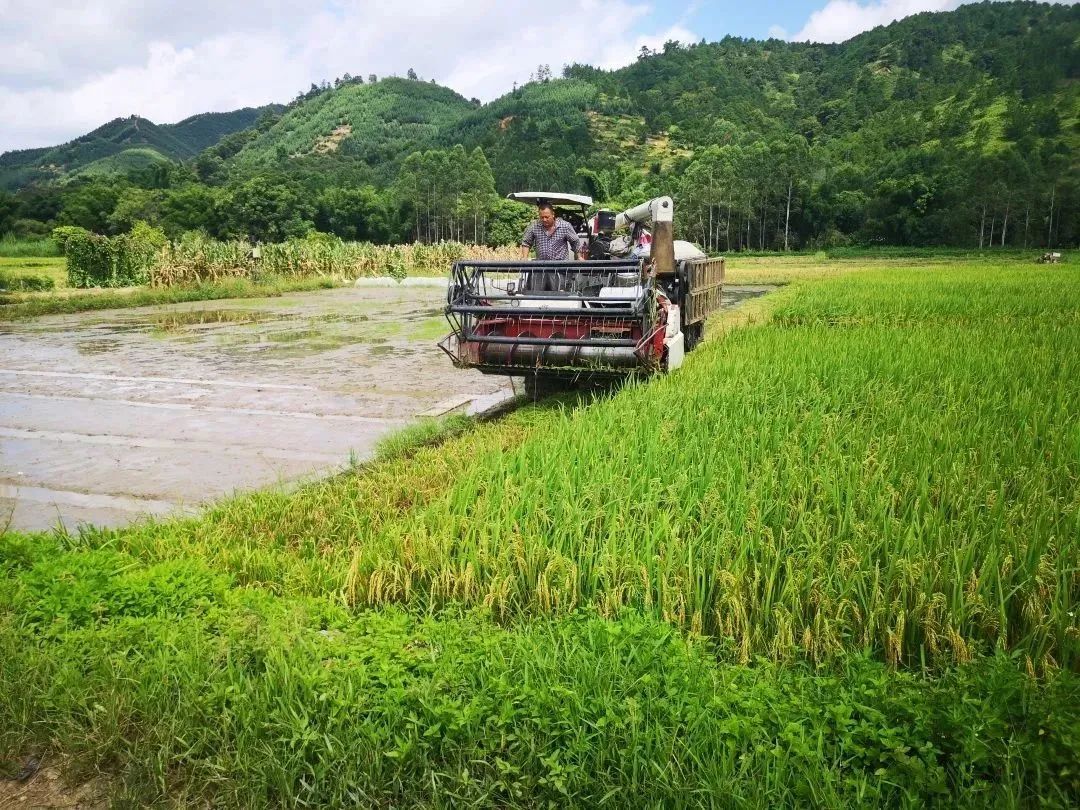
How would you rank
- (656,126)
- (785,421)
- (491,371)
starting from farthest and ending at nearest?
(656,126)
(491,371)
(785,421)

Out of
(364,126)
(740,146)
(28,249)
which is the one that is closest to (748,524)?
(28,249)

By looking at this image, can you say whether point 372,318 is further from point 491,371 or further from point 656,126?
point 656,126

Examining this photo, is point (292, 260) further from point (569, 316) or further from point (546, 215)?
point (569, 316)

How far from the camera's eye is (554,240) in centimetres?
806

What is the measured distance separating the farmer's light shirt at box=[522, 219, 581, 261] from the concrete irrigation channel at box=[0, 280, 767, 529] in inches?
62.4

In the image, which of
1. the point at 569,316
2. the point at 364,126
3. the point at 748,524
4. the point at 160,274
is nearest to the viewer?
the point at 748,524

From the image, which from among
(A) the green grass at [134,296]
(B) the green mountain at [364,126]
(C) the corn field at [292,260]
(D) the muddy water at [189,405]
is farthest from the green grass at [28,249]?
(B) the green mountain at [364,126]

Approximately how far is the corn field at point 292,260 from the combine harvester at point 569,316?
21199 millimetres

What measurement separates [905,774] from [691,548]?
114cm

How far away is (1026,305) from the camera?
12445 millimetres

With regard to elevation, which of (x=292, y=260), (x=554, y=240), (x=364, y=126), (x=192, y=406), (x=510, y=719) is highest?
(x=364, y=126)

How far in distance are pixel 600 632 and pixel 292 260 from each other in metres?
30.8

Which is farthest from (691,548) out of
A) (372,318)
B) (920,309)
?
(372,318)

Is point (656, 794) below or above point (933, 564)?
below
